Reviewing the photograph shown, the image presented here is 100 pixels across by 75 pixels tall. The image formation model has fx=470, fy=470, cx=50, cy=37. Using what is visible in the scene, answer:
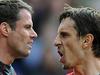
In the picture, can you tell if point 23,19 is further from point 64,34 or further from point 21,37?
point 64,34

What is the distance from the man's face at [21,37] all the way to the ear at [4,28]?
0.12 feet

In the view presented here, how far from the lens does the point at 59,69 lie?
19.5 ft

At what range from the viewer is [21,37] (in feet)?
14.7

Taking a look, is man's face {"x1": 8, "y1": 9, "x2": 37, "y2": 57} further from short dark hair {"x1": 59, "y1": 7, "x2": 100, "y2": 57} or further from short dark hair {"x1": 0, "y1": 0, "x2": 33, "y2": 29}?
short dark hair {"x1": 59, "y1": 7, "x2": 100, "y2": 57}

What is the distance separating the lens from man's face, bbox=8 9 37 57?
175 inches

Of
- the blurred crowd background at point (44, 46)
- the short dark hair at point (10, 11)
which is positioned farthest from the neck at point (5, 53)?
the blurred crowd background at point (44, 46)

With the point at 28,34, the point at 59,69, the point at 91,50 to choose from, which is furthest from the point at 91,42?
the point at 59,69

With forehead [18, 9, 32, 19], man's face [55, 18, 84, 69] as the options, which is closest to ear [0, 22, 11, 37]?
forehead [18, 9, 32, 19]

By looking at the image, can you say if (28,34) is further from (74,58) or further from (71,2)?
(71,2)

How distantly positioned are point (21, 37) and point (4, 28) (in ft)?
0.62

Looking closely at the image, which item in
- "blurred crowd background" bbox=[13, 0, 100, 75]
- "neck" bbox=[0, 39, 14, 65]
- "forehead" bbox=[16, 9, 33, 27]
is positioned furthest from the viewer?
"blurred crowd background" bbox=[13, 0, 100, 75]

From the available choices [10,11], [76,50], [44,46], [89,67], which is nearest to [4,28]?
[10,11]

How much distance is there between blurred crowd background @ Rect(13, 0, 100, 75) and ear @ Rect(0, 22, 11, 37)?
1.51m

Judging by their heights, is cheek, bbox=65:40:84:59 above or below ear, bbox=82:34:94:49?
below
